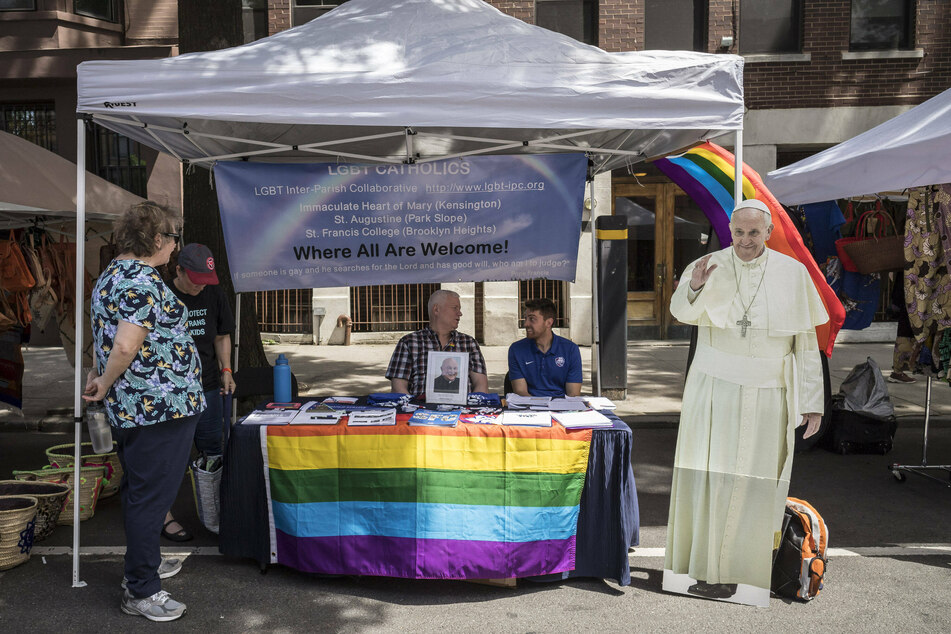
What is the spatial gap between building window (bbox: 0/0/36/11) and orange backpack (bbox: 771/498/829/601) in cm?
1381

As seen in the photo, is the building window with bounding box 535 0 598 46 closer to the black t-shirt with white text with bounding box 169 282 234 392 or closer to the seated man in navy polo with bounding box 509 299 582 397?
the seated man in navy polo with bounding box 509 299 582 397

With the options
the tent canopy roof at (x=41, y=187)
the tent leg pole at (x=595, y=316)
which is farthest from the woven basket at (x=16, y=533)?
the tent leg pole at (x=595, y=316)

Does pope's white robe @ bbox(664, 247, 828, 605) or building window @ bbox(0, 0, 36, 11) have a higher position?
building window @ bbox(0, 0, 36, 11)

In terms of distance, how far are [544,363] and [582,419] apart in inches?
41.5

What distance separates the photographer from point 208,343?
15.5 ft

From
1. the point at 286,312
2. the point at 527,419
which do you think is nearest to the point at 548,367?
the point at 527,419

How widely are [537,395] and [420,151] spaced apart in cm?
188

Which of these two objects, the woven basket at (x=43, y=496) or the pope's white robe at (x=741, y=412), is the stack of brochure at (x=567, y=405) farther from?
the woven basket at (x=43, y=496)

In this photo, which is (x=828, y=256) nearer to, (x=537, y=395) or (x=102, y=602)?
(x=537, y=395)

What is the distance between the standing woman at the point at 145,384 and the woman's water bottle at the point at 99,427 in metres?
0.17

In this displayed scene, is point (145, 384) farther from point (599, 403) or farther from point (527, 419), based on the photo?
point (599, 403)

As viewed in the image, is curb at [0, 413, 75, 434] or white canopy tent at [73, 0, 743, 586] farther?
curb at [0, 413, 75, 434]

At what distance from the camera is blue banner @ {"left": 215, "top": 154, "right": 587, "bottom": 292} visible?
195 inches

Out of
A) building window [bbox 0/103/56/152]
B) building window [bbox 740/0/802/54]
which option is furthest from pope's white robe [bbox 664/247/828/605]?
building window [bbox 0/103/56/152]
